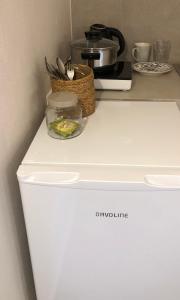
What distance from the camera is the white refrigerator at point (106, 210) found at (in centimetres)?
77

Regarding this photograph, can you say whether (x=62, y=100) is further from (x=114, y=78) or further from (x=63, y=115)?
(x=114, y=78)

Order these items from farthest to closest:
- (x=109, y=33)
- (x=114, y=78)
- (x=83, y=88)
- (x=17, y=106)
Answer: (x=109, y=33)
(x=114, y=78)
(x=83, y=88)
(x=17, y=106)

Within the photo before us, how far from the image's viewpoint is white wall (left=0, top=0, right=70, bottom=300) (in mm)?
800

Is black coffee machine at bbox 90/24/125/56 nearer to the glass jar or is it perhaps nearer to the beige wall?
the beige wall

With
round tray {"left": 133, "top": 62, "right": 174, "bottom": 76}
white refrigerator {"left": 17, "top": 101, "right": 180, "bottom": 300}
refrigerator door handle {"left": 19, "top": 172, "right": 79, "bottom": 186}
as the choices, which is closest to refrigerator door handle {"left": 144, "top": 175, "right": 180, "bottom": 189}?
white refrigerator {"left": 17, "top": 101, "right": 180, "bottom": 300}

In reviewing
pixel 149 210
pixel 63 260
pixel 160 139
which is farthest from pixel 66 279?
pixel 160 139

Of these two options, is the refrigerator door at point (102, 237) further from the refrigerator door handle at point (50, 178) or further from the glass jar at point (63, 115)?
the glass jar at point (63, 115)

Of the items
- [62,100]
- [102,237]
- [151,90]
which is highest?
[62,100]

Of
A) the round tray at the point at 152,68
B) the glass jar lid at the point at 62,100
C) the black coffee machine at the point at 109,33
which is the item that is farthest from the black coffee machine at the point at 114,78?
the glass jar lid at the point at 62,100

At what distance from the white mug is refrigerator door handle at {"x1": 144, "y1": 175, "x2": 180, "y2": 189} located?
959 mm

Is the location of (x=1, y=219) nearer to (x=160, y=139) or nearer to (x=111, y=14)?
(x=160, y=139)

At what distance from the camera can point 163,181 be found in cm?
76

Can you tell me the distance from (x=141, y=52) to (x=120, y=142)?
83 cm

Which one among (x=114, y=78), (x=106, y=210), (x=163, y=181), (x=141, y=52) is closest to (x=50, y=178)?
(x=106, y=210)
